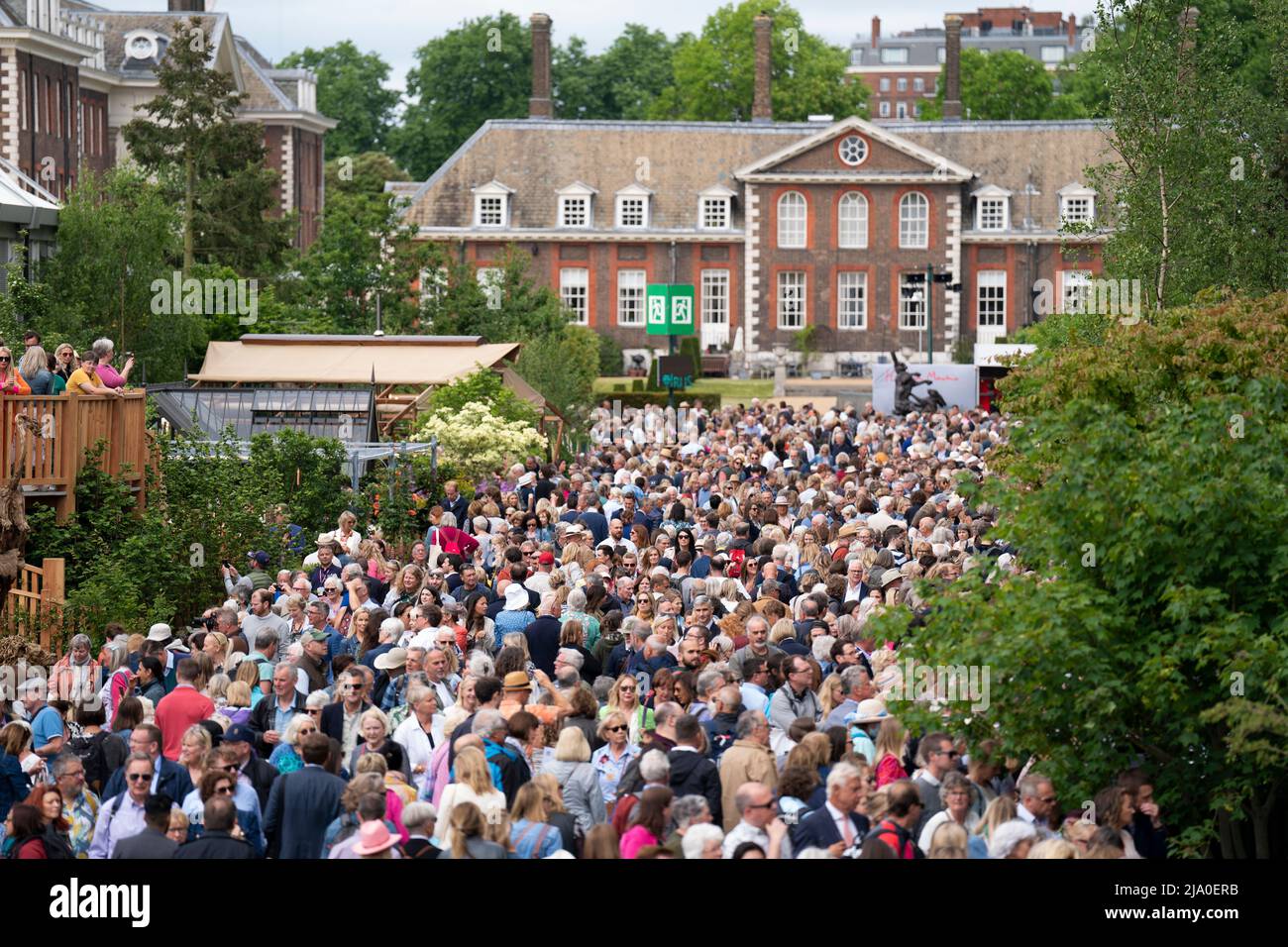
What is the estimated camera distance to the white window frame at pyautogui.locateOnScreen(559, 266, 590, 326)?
235ft

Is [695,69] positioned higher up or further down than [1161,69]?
higher up

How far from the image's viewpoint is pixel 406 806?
10156 millimetres

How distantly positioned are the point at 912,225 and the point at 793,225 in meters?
4.07

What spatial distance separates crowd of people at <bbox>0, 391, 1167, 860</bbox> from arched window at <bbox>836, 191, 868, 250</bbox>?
5140cm

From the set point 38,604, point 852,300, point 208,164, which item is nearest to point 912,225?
point 852,300

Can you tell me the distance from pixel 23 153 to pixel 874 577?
4563 centimetres

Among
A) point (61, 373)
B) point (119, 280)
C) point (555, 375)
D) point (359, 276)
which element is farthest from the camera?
point (359, 276)

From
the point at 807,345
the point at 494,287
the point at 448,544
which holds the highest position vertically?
the point at 494,287

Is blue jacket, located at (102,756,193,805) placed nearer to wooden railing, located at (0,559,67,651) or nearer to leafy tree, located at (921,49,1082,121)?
wooden railing, located at (0,559,67,651)

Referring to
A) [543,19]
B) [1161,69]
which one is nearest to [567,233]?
[543,19]

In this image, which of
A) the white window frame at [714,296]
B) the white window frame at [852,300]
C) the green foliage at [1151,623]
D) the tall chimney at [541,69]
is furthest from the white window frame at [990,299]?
the green foliage at [1151,623]

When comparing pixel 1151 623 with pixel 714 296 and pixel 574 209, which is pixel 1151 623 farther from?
pixel 574 209

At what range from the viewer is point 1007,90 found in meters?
93.8
